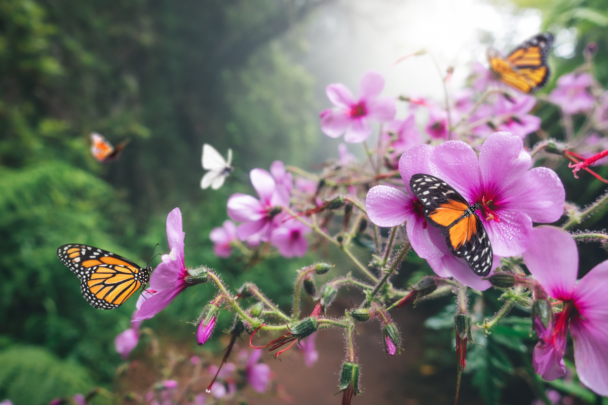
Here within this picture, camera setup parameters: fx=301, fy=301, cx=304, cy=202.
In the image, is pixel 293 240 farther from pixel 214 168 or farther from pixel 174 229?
pixel 174 229

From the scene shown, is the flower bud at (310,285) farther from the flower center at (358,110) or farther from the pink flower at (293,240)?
the flower center at (358,110)

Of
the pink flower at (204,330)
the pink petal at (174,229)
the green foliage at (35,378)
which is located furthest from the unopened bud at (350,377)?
the green foliage at (35,378)

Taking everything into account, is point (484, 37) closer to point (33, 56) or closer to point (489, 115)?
point (489, 115)

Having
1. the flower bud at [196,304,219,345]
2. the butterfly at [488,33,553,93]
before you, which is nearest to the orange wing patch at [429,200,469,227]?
the flower bud at [196,304,219,345]

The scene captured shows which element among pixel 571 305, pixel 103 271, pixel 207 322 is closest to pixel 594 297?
pixel 571 305

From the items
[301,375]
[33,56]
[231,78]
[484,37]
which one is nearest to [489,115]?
[484,37]

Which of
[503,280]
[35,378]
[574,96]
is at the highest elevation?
[503,280]

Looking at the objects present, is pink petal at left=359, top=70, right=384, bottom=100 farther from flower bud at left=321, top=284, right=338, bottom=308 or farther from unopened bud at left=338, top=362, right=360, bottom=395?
unopened bud at left=338, top=362, right=360, bottom=395
